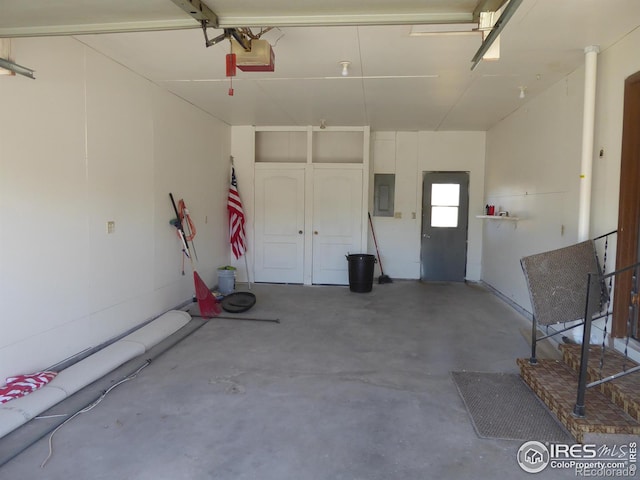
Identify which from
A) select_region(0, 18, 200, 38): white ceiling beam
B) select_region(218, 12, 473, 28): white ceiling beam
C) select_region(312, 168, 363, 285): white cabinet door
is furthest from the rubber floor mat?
select_region(312, 168, 363, 285): white cabinet door

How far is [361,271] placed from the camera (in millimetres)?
6828

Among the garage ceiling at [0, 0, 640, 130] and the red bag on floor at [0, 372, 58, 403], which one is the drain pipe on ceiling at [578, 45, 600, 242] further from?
the red bag on floor at [0, 372, 58, 403]

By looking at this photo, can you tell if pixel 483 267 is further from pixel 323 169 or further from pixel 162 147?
pixel 162 147

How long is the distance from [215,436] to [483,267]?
6.26m

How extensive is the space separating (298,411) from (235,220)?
477 cm

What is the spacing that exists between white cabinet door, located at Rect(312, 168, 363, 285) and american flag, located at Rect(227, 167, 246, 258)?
1.31 m

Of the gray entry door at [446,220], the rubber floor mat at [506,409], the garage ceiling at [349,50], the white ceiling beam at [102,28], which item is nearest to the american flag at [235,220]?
the garage ceiling at [349,50]

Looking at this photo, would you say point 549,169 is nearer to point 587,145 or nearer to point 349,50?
point 587,145

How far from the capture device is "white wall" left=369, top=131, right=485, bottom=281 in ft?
25.1

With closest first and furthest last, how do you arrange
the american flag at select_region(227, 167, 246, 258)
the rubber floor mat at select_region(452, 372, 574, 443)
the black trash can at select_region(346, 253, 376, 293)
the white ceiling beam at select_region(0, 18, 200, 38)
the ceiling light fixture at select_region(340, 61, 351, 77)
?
the white ceiling beam at select_region(0, 18, 200, 38)
the rubber floor mat at select_region(452, 372, 574, 443)
the ceiling light fixture at select_region(340, 61, 351, 77)
the black trash can at select_region(346, 253, 376, 293)
the american flag at select_region(227, 167, 246, 258)

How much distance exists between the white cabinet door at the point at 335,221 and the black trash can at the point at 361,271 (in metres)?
0.53

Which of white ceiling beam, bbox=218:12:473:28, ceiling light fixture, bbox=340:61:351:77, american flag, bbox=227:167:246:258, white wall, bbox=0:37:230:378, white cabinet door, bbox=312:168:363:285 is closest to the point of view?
white ceiling beam, bbox=218:12:473:28

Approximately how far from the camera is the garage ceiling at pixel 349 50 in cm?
197

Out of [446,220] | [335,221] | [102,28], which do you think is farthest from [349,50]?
[446,220]
